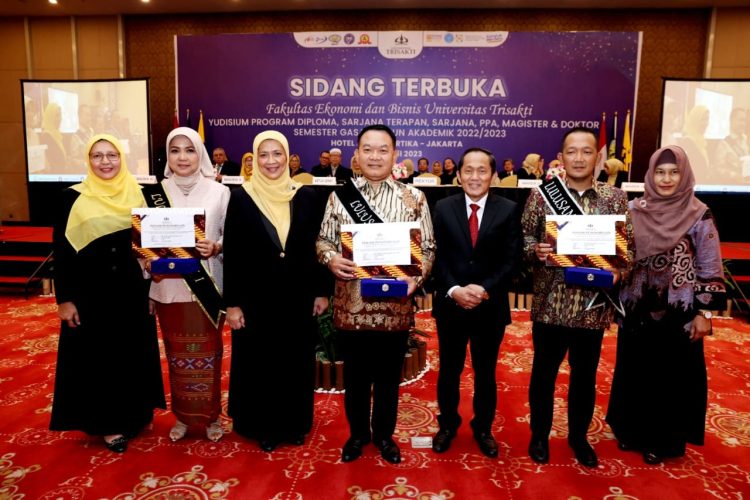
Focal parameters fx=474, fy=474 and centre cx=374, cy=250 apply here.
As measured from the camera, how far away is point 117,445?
2.26 m

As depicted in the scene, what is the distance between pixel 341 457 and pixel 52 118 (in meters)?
8.71

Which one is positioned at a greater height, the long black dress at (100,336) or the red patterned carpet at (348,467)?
the long black dress at (100,336)

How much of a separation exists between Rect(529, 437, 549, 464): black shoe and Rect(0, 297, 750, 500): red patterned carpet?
4 centimetres

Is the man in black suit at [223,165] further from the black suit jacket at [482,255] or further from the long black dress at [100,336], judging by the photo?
the black suit jacket at [482,255]

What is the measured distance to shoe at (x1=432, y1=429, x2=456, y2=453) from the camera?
227cm

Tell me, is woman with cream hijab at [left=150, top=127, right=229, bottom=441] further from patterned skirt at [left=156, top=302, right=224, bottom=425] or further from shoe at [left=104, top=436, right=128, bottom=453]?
shoe at [left=104, top=436, right=128, bottom=453]

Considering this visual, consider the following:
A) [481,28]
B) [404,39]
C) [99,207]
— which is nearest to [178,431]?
[99,207]

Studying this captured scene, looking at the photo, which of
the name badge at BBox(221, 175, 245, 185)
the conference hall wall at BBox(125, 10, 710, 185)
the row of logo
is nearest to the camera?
the name badge at BBox(221, 175, 245, 185)

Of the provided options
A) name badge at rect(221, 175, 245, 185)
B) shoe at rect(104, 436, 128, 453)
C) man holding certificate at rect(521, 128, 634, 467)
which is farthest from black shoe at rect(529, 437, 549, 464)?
name badge at rect(221, 175, 245, 185)

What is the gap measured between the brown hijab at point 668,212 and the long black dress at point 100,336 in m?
2.33

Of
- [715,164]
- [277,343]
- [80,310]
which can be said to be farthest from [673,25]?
[80,310]

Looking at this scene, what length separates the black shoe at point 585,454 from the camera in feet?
7.09

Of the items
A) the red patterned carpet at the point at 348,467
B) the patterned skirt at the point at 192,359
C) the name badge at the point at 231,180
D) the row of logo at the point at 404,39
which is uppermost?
the row of logo at the point at 404,39

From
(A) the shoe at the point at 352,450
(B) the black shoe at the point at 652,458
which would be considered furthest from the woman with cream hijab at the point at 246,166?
(B) the black shoe at the point at 652,458
